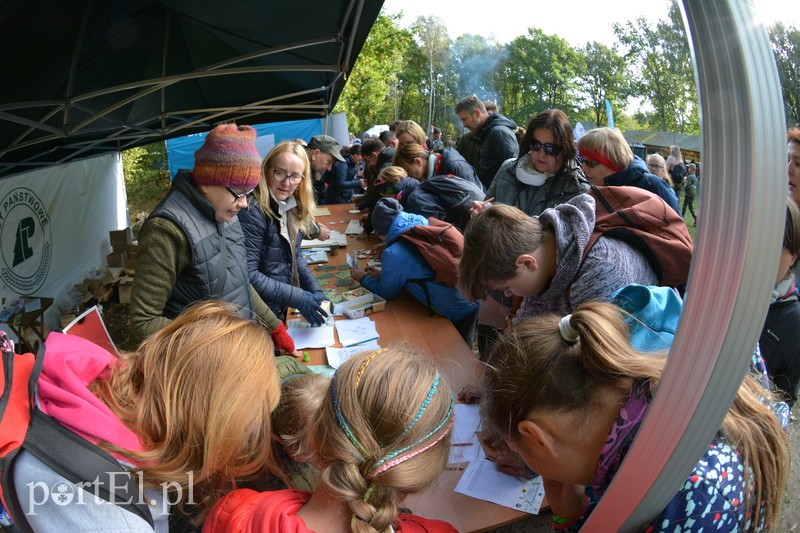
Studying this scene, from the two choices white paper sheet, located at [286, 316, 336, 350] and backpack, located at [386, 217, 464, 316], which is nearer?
white paper sheet, located at [286, 316, 336, 350]

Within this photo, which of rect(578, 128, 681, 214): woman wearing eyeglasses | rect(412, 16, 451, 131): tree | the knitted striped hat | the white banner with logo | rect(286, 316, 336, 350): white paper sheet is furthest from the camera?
rect(412, 16, 451, 131): tree

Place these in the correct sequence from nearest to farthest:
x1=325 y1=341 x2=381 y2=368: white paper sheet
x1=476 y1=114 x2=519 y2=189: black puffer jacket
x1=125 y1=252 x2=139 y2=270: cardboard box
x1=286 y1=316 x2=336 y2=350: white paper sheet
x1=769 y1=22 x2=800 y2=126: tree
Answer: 1. x1=769 y1=22 x2=800 y2=126: tree
2. x1=325 y1=341 x2=381 y2=368: white paper sheet
3. x1=286 y1=316 x2=336 y2=350: white paper sheet
4. x1=476 y1=114 x2=519 y2=189: black puffer jacket
5. x1=125 y1=252 x2=139 y2=270: cardboard box

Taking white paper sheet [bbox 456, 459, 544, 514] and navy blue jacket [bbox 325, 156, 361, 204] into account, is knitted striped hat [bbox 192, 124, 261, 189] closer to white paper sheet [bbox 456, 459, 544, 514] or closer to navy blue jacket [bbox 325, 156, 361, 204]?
white paper sheet [bbox 456, 459, 544, 514]

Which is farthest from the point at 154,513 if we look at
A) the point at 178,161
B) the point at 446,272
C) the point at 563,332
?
the point at 178,161

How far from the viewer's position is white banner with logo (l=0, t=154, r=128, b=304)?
4.60 m

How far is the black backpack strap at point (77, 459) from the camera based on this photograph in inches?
32.2

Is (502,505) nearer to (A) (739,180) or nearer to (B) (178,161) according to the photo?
(A) (739,180)

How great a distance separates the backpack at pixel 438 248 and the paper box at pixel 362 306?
0.31 m

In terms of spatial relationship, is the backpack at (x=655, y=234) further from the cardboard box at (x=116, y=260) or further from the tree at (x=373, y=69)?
the tree at (x=373, y=69)

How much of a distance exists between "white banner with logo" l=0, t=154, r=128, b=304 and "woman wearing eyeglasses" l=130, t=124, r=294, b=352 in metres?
3.58

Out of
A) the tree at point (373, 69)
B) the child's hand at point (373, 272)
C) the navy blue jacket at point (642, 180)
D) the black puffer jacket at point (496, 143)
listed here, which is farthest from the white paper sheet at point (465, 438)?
the tree at point (373, 69)

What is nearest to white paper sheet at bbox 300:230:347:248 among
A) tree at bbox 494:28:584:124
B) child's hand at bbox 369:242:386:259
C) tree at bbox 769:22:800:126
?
child's hand at bbox 369:242:386:259

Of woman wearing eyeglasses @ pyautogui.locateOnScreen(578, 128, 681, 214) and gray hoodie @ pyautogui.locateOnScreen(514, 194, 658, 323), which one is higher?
woman wearing eyeglasses @ pyautogui.locateOnScreen(578, 128, 681, 214)

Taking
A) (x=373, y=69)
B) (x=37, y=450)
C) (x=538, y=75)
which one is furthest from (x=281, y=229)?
(x=373, y=69)
